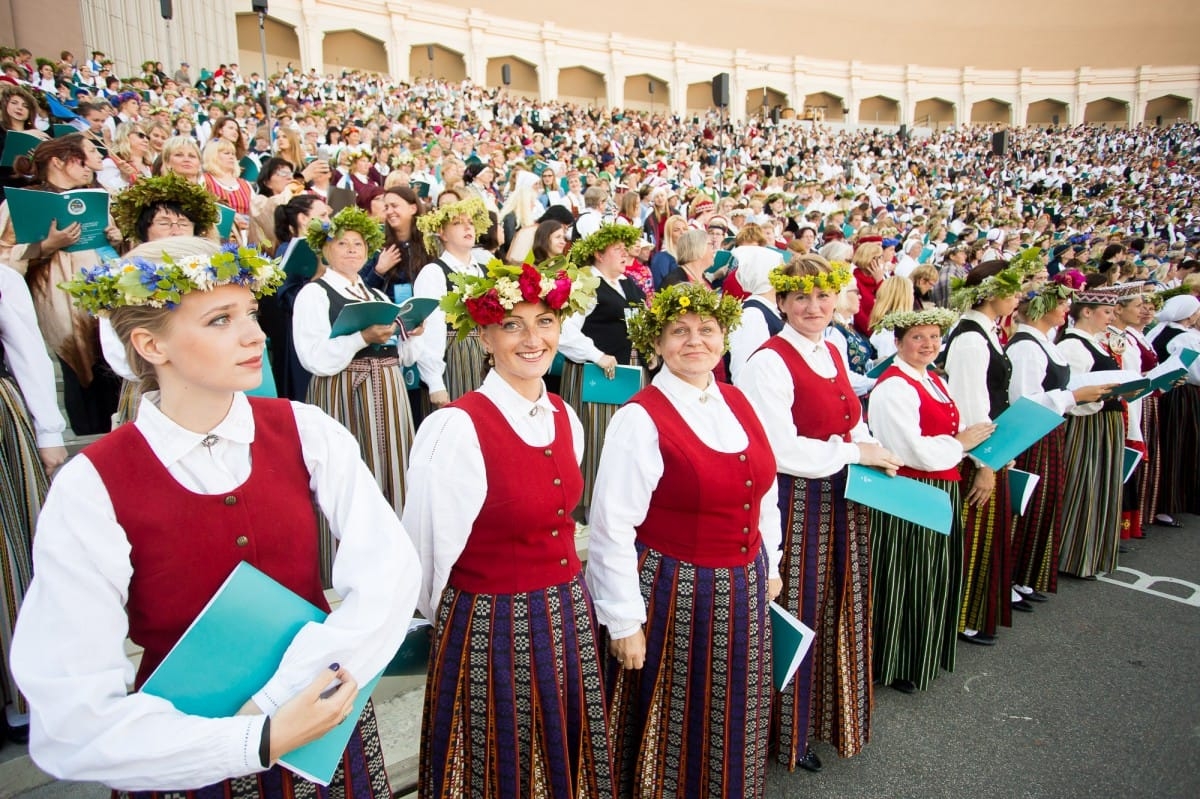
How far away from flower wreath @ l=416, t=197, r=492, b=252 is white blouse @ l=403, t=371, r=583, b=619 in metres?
2.50

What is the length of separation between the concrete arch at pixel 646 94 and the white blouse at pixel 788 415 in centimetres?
4377

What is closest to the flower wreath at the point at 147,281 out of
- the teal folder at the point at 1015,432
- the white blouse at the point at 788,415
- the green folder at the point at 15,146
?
the white blouse at the point at 788,415

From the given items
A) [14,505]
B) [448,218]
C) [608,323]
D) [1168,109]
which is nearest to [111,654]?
[14,505]

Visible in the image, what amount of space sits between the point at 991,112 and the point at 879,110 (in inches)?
291

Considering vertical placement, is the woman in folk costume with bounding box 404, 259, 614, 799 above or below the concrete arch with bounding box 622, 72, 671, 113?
below

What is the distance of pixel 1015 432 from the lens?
3.36 meters

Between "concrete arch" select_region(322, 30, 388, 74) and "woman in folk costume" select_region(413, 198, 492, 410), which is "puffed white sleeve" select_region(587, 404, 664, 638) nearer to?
"woman in folk costume" select_region(413, 198, 492, 410)

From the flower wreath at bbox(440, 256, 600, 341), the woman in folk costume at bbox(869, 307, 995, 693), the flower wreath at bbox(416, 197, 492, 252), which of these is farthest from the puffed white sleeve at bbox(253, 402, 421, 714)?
the flower wreath at bbox(416, 197, 492, 252)

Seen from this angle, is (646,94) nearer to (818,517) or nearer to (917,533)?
(917,533)

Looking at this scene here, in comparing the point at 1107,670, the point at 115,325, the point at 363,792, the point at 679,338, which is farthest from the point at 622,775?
the point at 1107,670

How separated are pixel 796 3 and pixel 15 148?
49.3 meters

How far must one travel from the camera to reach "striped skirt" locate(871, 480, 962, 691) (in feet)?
10.8

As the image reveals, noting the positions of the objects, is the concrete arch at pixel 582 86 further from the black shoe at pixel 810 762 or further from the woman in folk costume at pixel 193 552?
the woman in folk costume at pixel 193 552

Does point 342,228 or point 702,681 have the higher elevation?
point 342,228
